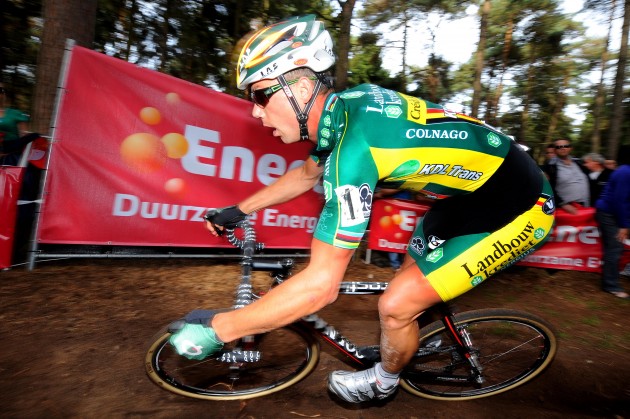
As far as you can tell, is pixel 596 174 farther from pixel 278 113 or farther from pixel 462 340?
pixel 278 113

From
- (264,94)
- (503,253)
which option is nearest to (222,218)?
(264,94)

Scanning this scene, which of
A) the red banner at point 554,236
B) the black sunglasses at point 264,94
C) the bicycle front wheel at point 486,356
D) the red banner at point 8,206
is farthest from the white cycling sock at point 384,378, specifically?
the red banner at point 8,206

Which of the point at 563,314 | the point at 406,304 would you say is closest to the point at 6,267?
the point at 406,304

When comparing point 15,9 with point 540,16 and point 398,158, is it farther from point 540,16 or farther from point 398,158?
point 540,16

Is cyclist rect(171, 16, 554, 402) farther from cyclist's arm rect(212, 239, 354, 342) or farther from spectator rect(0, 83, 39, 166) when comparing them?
spectator rect(0, 83, 39, 166)

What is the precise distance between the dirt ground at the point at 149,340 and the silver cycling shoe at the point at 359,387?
20cm

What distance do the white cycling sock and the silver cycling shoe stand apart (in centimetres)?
2

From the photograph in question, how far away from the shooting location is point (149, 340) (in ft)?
8.99

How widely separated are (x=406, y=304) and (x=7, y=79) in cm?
2477

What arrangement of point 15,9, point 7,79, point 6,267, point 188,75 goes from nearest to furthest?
1. point 6,267
2. point 15,9
3. point 188,75
4. point 7,79

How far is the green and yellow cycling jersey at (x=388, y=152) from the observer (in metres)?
1.61

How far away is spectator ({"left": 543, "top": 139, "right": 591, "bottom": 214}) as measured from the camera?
621cm

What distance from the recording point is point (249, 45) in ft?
6.41

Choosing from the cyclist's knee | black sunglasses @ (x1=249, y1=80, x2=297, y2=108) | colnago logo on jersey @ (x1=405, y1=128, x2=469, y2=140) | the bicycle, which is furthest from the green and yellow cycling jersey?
the bicycle
